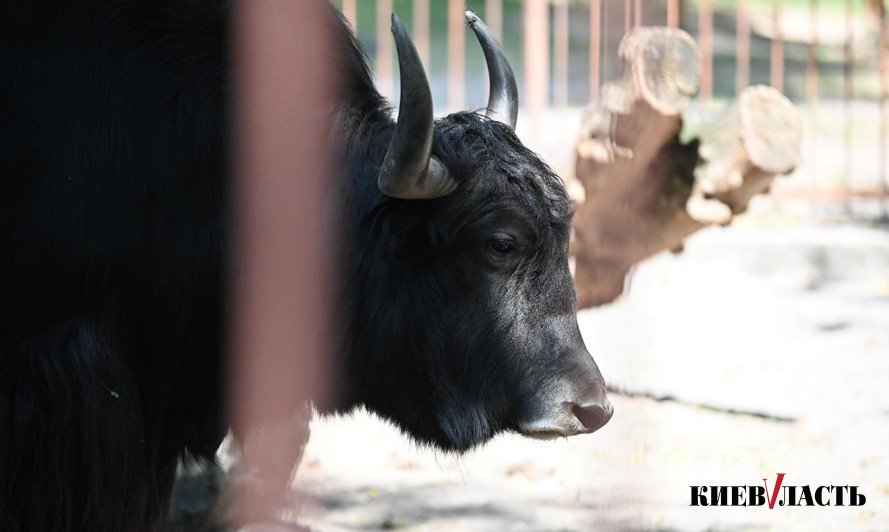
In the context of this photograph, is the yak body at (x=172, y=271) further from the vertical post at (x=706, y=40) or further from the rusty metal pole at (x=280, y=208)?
the vertical post at (x=706, y=40)

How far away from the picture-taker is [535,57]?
9.72 meters

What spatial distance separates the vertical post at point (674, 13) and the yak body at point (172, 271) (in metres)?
4.47

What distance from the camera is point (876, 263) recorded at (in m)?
9.05

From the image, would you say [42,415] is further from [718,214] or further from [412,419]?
[718,214]

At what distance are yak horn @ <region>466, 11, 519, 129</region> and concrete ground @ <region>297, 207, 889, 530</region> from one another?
119 centimetres

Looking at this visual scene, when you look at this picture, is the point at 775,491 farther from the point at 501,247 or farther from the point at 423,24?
the point at 423,24

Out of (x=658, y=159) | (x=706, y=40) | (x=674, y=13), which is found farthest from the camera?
(x=706, y=40)

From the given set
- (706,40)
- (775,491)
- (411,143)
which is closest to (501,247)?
(411,143)

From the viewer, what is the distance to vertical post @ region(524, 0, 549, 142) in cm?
973

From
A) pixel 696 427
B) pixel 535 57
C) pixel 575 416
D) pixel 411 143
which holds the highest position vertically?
pixel 411 143

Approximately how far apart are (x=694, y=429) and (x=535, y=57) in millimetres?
4133

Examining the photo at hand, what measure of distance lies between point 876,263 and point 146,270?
6898mm

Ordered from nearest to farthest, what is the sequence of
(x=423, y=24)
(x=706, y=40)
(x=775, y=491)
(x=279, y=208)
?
(x=279, y=208) < (x=775, y=491) < (x=706, y=40) < (x=423, y=24)

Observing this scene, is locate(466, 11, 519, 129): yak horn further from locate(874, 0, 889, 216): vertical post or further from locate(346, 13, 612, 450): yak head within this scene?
locate(874, 0, 889, 216): vertical post
